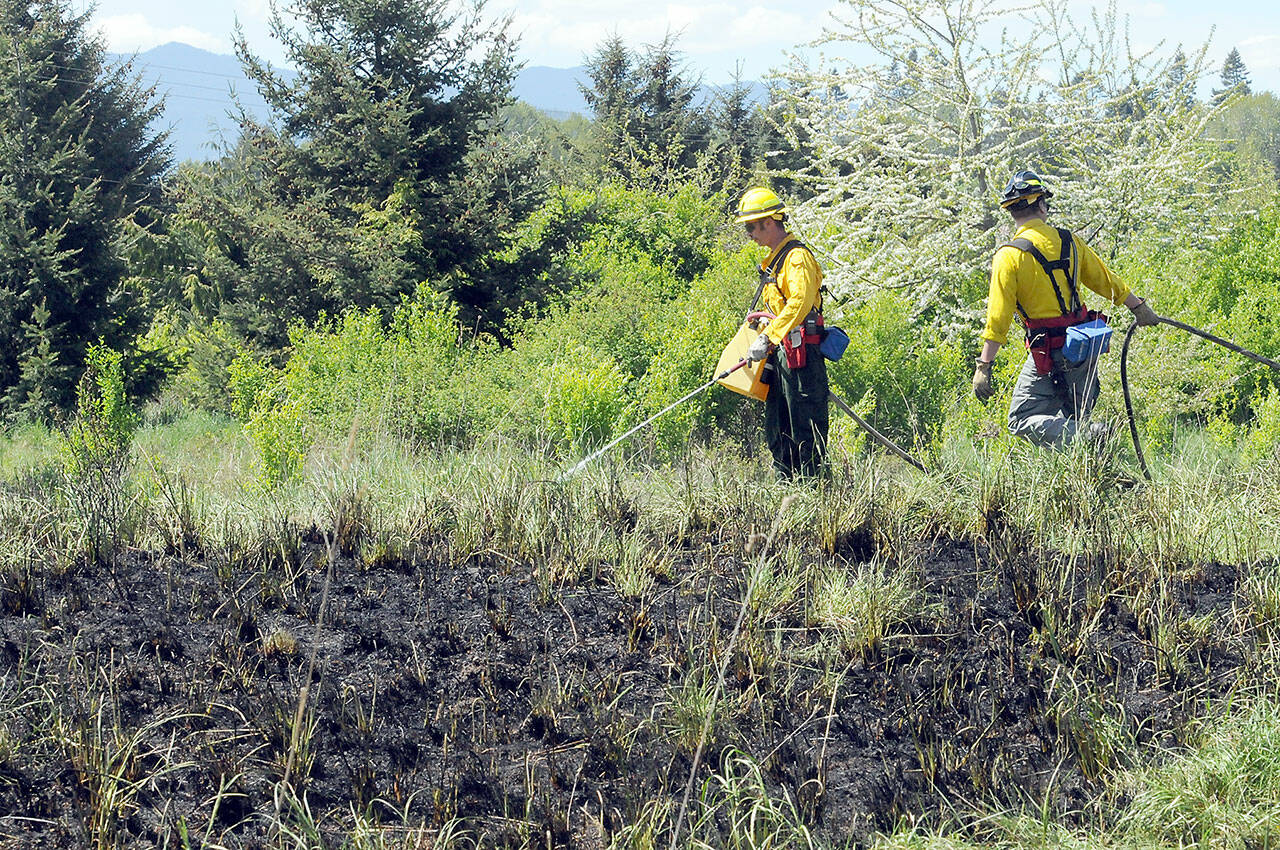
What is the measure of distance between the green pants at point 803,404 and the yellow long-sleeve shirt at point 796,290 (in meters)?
0.23

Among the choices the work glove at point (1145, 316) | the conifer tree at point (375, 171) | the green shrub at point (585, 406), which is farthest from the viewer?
the conifer tree at point (375, 171)

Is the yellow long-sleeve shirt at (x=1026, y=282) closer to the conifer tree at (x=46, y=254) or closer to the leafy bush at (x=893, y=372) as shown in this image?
the leafy bush at (x=893, y=372)

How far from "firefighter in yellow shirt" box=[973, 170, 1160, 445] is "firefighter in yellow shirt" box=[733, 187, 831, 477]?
0.88 m

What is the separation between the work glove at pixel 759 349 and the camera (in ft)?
19.1

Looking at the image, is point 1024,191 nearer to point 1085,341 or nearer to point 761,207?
point 1085,341

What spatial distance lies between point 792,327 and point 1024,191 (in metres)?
1.39

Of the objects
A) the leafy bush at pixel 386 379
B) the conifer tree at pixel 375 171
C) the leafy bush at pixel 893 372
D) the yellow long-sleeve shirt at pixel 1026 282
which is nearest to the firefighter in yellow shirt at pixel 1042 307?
the yellow long-sleeve shirt at pixel 1026 282

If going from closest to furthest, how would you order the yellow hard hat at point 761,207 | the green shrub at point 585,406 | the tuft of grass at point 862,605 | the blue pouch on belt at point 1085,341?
the tuft of grass at point 862,605 < the blue pouch on belt at point 1085,341 < the yellow hard hat at point 761,207 < the green shrub at point 585,406

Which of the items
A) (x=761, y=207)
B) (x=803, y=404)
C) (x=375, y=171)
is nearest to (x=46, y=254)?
(x=375, y=171)

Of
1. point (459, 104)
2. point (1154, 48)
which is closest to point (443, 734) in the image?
point (1154, 48)

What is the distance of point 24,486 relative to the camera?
17.1 feet

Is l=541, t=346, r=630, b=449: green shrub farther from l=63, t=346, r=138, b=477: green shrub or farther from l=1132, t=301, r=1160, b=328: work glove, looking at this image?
l=1132, t=301, r=1160, b=328: work glove

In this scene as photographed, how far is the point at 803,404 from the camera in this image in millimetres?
6078

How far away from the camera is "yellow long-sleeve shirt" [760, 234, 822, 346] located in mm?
5816
